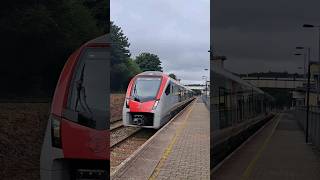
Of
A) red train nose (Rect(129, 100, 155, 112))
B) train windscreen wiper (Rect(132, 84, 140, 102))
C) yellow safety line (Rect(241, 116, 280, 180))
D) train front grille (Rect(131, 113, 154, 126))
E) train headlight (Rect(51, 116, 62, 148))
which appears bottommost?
yellow safety line (Rect(241, 116, 280, 180))

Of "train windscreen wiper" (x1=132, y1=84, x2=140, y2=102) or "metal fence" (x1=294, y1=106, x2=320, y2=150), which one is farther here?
"metal fence" (x1=294, y1=106, x2=320, y2=150)

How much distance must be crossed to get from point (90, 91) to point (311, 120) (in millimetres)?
1271

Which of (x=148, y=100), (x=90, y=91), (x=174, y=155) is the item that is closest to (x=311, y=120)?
(x=174, y=155)

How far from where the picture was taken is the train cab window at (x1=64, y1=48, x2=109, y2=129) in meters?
1.89

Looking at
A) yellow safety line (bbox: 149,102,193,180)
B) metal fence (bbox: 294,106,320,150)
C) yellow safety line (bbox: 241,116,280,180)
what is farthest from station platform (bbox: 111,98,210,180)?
metal fence (bbox: 294,106,320,150)

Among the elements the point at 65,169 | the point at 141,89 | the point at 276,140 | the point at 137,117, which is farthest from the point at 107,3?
the point at 276,140

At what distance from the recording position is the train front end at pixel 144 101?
1.81 meters

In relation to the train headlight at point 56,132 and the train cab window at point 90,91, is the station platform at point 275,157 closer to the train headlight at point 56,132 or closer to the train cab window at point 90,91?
the train cab window at point 90,91

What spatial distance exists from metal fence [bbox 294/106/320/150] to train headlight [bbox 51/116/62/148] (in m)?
1.29

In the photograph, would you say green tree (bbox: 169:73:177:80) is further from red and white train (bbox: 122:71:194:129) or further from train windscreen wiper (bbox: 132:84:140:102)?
train windscreen wiper (bbox: 132:84:140:102)

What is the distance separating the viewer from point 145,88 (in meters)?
1.85

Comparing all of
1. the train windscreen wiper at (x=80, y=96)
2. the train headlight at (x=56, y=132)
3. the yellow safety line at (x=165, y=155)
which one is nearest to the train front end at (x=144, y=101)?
the yellow safety line at (x=165, y=155)

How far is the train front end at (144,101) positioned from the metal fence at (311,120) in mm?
856

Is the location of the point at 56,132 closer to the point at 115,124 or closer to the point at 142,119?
the point at 115,124
